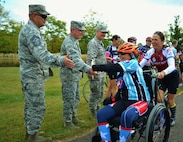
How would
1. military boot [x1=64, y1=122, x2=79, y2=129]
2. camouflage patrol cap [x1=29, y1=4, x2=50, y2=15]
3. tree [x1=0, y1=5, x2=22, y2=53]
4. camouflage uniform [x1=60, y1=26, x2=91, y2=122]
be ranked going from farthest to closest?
tree [x1=0, y1=5, x2=22, y2=53], military boot [x1=64, y1=122, x2=79, y2=129], camouflage uniform [x1=60, y1=26, x2=91, y2=122], camouflage patrol cap [x1=29, y1=4, x2=50, y2=15]

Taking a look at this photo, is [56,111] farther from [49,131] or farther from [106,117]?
[106,117]

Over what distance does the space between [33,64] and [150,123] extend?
1.93 meters

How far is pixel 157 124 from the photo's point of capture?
3979mm

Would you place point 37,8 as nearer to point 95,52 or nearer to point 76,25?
point 76,25

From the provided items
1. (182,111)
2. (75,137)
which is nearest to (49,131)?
(75,137)

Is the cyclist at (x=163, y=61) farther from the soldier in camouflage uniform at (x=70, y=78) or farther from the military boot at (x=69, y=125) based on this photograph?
the military boot at (x=69, y=125)

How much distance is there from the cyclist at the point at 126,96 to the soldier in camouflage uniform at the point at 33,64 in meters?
0.75

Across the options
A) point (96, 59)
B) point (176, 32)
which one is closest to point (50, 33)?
point (176, 32)

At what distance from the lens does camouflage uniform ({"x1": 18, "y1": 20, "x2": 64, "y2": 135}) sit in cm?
385

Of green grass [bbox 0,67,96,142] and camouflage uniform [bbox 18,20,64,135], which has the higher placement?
camouflage uniform [bbox 18,20,64,135]

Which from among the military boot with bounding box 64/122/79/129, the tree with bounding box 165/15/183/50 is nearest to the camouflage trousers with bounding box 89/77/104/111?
the military boot with bounding box 64/122/79/129

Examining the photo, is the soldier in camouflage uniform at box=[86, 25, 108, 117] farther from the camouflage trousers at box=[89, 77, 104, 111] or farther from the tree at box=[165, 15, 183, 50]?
the tree at box=[165, 15, 183, 50]

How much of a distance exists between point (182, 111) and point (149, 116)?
386cm

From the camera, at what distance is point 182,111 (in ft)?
23.1
